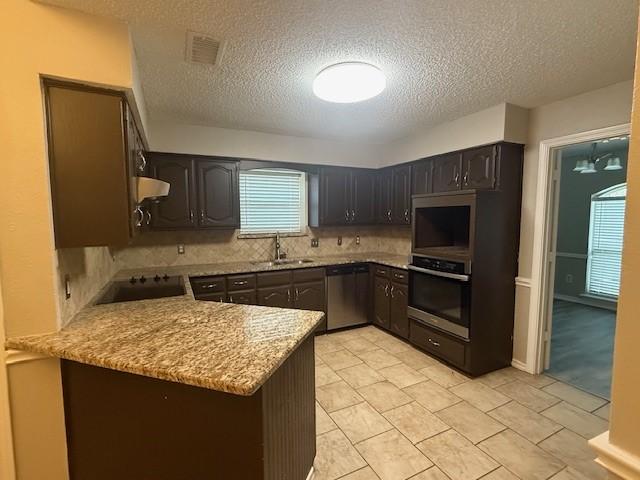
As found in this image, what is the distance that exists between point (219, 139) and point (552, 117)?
343cm

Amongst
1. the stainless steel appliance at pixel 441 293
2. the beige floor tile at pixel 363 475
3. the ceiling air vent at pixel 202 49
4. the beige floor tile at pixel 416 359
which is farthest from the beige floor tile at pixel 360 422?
the ceiling air vent at pixel 202 49

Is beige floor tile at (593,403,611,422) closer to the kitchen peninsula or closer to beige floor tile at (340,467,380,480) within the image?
beige floor tile at (340,467,380,480)

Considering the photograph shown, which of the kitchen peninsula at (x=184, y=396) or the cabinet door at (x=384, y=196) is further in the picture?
the cabinet door at (x=384, y=196)

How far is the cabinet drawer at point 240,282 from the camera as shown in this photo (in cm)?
330

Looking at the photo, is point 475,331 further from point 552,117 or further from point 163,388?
point 163,388

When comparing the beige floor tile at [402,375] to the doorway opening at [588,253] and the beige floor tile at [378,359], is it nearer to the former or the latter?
the beige floor tile at [378,359]

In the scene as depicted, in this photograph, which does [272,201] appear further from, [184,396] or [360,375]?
[184,396]

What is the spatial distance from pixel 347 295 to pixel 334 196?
1.39 metres

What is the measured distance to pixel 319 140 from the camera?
4152 mm

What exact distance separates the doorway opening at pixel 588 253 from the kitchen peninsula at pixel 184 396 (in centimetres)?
316

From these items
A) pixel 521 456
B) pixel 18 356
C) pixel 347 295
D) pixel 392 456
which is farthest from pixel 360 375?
pixel 18 356

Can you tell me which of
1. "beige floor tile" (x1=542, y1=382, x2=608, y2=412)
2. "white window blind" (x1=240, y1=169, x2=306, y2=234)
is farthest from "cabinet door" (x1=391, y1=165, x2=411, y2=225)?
"beige floor tile" (x1=542, y1=382, x2=608, y2=412)

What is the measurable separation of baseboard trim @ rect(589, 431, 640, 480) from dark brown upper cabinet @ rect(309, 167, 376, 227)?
→ 3577 millimetres

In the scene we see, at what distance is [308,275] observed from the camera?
12.2ft
